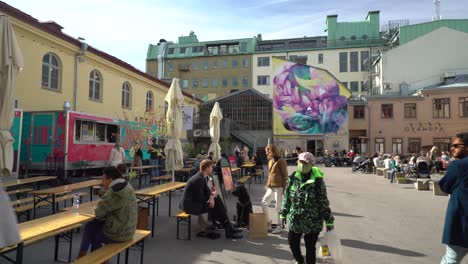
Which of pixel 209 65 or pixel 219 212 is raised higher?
pixel 209 65

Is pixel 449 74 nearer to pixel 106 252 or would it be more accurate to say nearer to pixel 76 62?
pixel 76 62

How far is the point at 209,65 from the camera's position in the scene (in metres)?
56.3

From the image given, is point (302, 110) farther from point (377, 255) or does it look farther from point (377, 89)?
point (377, 255)

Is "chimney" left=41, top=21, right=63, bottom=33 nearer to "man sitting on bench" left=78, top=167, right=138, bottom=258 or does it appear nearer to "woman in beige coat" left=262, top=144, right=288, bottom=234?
"woman in beige coat" left=262, top=144, right=288, bottom=234

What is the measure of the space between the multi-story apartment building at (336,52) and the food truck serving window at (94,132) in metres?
35.6

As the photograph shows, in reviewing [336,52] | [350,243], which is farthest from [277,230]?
[336,52]

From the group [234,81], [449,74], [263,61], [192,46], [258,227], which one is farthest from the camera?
[192,46]

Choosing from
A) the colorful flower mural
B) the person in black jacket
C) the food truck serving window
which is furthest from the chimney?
the colorful flower mural

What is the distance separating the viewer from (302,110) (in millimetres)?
37562

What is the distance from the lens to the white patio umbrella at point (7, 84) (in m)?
6.15

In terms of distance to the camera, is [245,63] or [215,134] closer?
[215,134]

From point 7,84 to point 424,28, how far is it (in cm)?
4873

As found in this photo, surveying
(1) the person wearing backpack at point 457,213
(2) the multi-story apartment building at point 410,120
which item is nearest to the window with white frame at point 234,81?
(2) the multi-story apartment building at point 410,120

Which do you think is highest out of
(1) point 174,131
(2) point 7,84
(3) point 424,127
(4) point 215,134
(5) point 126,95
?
(5) point 126,95
